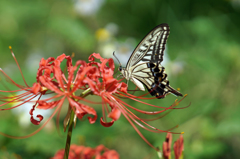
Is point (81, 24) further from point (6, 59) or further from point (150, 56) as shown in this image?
point (150, 56)

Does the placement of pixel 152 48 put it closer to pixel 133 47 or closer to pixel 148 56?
pixel 148 56

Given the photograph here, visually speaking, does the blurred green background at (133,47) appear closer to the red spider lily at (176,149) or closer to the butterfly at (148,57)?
the butterfly at (148,57)

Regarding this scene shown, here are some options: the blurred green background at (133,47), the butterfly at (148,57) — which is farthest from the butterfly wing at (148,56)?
the blurred green background at (133,47)

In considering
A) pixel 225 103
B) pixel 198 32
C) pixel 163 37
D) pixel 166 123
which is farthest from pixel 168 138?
pixel 198 32

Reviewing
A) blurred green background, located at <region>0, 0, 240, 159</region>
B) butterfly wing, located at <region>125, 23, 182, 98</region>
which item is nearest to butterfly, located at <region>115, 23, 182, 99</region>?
butterfly wing, located at <region>125, 23, 182, 98</region>

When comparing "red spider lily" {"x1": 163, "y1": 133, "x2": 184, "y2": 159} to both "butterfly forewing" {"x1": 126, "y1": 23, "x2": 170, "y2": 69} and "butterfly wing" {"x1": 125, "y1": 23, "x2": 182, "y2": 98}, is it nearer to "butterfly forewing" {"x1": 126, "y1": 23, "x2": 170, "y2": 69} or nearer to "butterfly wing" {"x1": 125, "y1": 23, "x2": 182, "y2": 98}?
"butterfly wing" {"x1": 125, "y1": 23, "x2": 182, "y2": 98}

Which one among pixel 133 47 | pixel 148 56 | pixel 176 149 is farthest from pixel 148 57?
pixel 133 47

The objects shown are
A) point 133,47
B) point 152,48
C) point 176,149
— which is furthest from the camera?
point 133,47

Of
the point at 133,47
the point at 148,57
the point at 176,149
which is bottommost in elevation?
the point at 176,149
